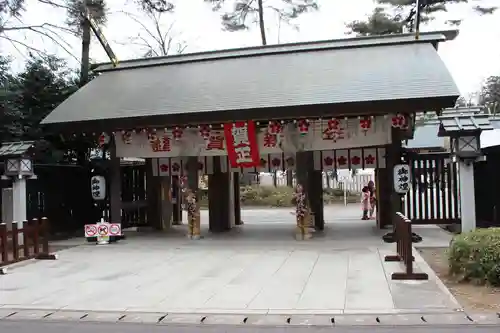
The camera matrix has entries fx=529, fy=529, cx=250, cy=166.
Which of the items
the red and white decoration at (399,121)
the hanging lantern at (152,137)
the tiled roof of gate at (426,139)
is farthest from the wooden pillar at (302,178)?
the tiled roof of gate at (426,139)

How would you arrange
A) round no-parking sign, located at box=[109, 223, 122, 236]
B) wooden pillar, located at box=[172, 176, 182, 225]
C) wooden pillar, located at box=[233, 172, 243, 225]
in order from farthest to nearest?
wooden pillar, located at box=[172, 176, 182, 225] < wooden pillar, located at box=[233, 172, 243, 225] < round no-parking sign, located at box=[109, 223, 122, 236]

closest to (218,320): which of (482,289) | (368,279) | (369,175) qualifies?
(368,279)

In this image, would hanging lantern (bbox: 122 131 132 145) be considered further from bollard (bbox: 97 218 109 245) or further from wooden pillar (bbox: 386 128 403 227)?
wooden pillar (bbox: 386 128 403 227)

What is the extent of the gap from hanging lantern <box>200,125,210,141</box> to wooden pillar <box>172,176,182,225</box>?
210 inches

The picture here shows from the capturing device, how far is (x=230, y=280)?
998cm

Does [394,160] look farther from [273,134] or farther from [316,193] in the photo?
[273,134]

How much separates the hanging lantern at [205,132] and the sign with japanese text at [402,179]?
18.1 ft

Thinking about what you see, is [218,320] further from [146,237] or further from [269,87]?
[146,237]

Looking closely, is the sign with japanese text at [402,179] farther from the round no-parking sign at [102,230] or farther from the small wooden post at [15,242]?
the small wooden post at [15,242]

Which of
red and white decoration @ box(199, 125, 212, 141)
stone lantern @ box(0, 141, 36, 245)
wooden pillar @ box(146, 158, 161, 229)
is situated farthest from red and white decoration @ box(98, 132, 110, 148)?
red and white decoration @ box(199, 125, 212, 141)

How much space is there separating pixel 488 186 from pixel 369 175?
23.2 m

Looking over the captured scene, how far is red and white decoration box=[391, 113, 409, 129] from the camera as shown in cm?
1432

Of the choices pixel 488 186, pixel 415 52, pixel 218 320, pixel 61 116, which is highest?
pixel 415 52

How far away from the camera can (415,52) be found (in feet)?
51.8
